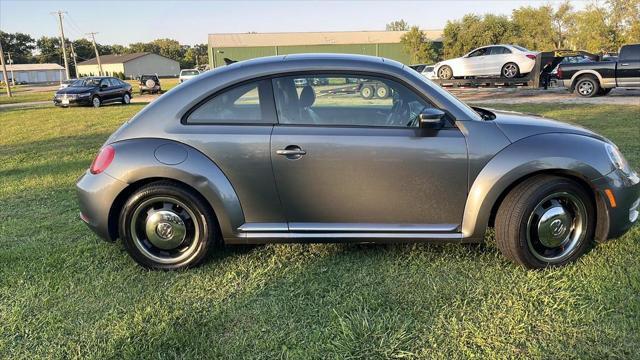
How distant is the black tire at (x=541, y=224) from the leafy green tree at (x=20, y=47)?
131 meters

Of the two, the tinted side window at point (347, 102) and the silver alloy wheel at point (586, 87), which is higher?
the tinted side window at point (347, 102)

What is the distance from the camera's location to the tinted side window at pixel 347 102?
3.50 metres

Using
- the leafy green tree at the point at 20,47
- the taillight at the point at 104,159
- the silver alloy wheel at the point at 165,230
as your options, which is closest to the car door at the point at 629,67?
the silver alloy wheel at the point at 165,230

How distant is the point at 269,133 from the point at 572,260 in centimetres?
241

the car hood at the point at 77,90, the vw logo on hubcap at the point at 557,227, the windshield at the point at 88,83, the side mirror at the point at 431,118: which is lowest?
the vw logo on hubcap at the point at 557,227

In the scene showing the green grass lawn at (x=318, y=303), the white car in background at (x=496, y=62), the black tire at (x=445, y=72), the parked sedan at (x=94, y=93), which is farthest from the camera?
the parked sedan at (x=94, y=93)

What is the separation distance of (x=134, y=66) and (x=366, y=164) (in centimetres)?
9718

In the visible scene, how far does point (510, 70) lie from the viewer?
65.4 feet

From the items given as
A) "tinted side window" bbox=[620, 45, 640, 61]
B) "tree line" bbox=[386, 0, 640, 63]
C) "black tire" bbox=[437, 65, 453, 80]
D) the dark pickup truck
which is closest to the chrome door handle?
the dark pickup truck

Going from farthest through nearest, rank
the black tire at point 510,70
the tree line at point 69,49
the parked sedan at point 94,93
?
the tree line at point 69,49 → the parked sedan at point 94,93 → the black tire at point 510,70

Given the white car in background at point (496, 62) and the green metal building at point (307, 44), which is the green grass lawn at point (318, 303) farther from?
the green metal building at point (307, 44)

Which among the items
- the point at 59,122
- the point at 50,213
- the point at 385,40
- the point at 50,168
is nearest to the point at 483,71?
the point at 59,122

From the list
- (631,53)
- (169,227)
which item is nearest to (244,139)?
(169,227)

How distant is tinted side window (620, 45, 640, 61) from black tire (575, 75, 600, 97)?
1.08 metres
